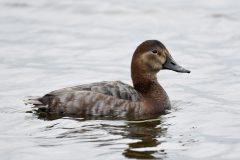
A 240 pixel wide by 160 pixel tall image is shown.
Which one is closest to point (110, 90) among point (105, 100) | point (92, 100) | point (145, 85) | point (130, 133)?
point (105, 100)

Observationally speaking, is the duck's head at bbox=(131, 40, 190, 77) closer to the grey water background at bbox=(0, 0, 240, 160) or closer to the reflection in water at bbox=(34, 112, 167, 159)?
the grey water background at bbox=(0, 0, 240, 160)

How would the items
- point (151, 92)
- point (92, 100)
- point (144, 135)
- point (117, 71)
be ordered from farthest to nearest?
1. point (117, 71)
2. point (151, 92)
3. point (92, 100)
4. point (144, 135)

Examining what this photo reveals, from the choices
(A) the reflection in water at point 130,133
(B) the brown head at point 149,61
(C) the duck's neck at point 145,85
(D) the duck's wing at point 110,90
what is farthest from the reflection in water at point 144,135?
(B) the brown head at point 149,61

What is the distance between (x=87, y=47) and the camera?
553 inches

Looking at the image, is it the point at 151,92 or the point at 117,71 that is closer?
the point at 151,92

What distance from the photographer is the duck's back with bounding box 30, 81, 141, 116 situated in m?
10.0

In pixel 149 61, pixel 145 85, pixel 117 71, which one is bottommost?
pixel 117 71

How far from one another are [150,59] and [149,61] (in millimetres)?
38

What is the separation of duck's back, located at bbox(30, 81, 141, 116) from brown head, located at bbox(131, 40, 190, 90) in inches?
21.3

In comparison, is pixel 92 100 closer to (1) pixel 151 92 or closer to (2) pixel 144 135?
(1) pixel 151 92

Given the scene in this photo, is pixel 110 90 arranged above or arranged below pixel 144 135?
above

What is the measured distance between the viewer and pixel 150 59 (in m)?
10.7

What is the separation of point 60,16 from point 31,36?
5.66 ft

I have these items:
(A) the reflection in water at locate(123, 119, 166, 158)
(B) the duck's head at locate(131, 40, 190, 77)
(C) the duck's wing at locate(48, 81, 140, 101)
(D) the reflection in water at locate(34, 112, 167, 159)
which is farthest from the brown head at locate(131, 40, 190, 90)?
(A) the reflection in water at locate(123, 119, 166, 158)
